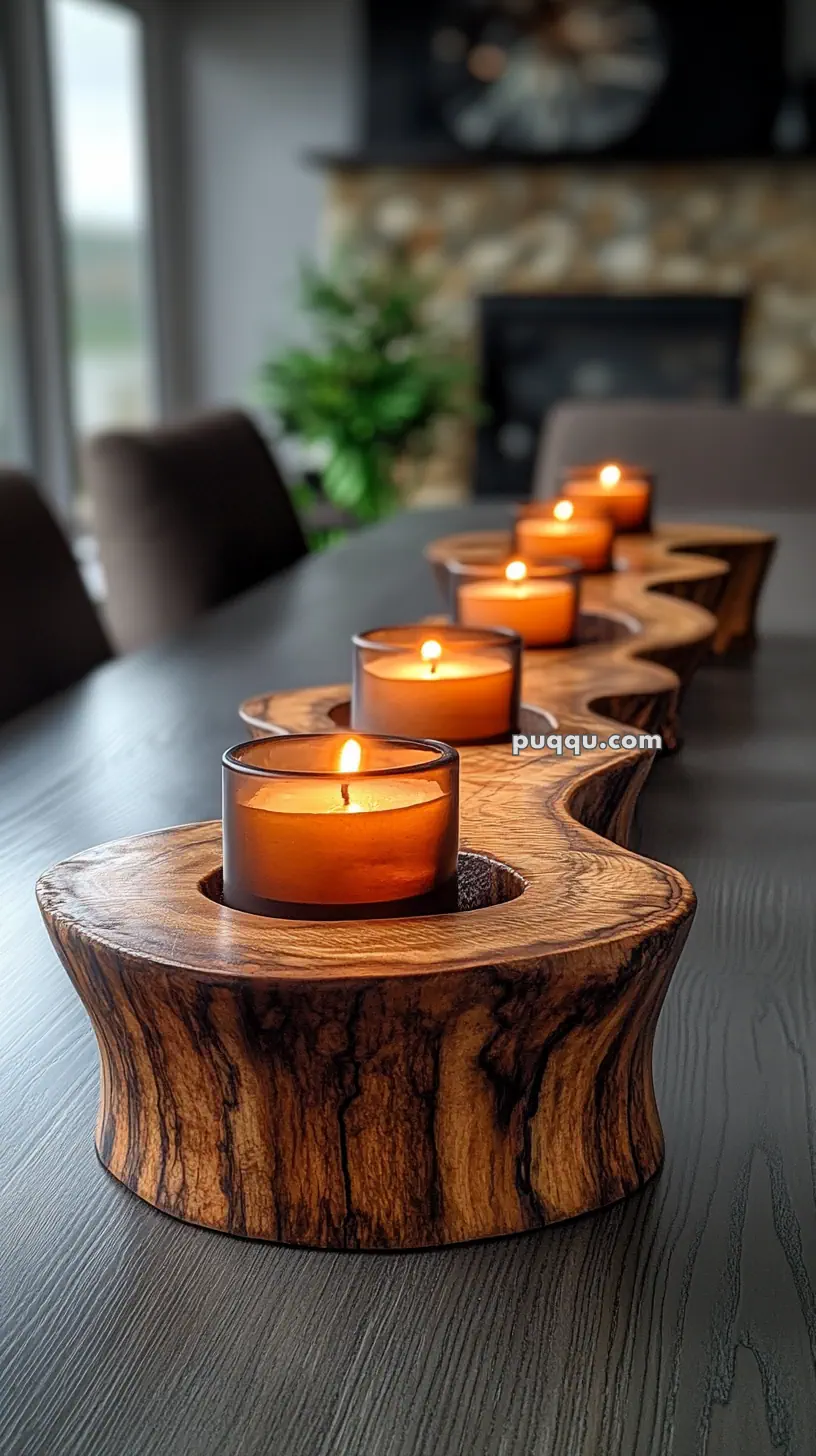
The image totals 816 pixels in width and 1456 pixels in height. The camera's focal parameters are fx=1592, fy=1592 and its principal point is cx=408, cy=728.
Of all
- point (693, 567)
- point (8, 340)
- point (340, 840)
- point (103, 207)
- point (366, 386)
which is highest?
point (103, 207)

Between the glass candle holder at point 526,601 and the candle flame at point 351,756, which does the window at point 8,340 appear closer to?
the glass candle holder at point 526,601

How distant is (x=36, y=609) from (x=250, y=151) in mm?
4757

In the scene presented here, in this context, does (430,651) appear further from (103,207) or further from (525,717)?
(103,207)

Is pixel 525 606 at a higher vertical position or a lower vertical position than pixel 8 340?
higher

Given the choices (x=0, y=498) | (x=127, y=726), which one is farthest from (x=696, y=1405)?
(x=0, y=498)

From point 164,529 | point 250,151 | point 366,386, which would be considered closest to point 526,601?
point 164,529

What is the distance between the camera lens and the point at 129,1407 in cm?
35

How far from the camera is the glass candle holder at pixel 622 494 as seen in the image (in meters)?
1.41

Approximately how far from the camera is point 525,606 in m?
0.93

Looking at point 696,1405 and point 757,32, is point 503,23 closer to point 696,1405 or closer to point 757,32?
point 757,32

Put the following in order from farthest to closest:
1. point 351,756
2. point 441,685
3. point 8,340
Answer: point 8,340 < point 441,685 < point 351,756

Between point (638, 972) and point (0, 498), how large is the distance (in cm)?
107

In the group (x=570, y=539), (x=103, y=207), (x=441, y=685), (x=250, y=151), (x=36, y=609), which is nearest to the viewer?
(x=441, y=685)

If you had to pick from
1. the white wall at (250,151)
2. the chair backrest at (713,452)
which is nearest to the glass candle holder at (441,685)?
the chair backrest at (713,452)
